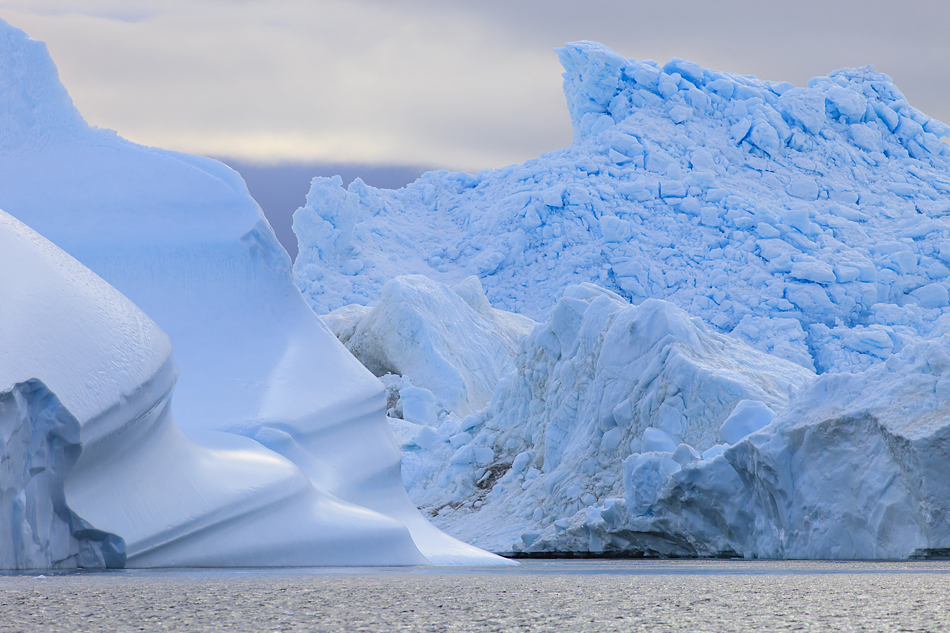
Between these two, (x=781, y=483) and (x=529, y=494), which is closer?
(x=781, y=483)

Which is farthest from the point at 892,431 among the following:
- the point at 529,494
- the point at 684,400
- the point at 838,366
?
the point at 838,366

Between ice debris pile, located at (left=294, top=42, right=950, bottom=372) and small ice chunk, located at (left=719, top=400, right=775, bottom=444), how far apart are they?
7022 mm

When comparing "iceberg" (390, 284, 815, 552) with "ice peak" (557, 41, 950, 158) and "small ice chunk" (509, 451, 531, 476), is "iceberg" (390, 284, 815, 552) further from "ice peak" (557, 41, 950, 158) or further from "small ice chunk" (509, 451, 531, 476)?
"ice peak" (557, 41, 950, 158)

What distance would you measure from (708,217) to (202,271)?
13292 mm

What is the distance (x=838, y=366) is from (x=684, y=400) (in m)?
6.48

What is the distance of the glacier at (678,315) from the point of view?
6934 mm

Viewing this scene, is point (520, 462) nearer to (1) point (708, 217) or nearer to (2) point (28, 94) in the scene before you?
(2) point (28, 94)

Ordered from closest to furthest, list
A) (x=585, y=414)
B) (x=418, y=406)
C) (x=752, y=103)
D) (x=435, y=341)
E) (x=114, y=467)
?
(x=114, y=467)
(x=585, y=414)
(x=418, y=406)
(x=435, y=341)
(x=752, y=103)

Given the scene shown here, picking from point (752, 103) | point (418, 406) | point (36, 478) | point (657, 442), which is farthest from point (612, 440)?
point (752, 103)

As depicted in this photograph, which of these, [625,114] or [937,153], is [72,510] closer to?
[625,114]

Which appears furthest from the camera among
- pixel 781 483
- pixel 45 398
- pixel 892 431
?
pixel 781 483

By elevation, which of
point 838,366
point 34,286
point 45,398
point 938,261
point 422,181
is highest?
point 422,181

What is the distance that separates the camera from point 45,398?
392cm

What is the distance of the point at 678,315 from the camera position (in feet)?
32.5
